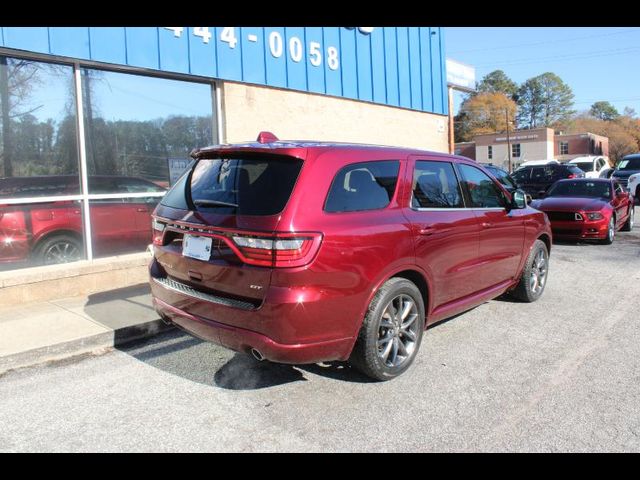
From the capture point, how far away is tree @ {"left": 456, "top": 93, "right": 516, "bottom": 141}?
96.1 meters

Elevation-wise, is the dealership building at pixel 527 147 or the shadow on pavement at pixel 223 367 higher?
the dealership building at pixel 527 147

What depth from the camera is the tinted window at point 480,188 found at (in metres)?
4.91

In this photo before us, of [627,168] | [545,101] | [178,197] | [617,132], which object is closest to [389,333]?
[178,197]

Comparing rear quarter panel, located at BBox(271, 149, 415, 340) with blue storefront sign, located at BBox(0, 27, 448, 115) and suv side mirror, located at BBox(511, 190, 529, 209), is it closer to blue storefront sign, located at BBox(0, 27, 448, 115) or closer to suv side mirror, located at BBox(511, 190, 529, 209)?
suv side mirror, located at BBox(511, 190, 529, 209)

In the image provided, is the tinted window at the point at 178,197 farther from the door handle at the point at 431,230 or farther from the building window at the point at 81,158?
the building window at the point at 81,158

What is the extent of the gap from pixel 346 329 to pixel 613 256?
304 inches

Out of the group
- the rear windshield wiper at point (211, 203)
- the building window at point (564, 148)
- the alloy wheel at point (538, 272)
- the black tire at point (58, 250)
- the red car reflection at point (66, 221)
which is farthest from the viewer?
the building window at point (564, 148)

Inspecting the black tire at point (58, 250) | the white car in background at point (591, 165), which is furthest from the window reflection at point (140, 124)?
the white car in background at point (591, 165)

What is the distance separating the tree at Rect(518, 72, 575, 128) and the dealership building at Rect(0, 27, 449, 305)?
4815 inches

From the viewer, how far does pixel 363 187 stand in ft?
12.3

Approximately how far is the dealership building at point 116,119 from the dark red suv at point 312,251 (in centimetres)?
307

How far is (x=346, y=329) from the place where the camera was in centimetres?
344
